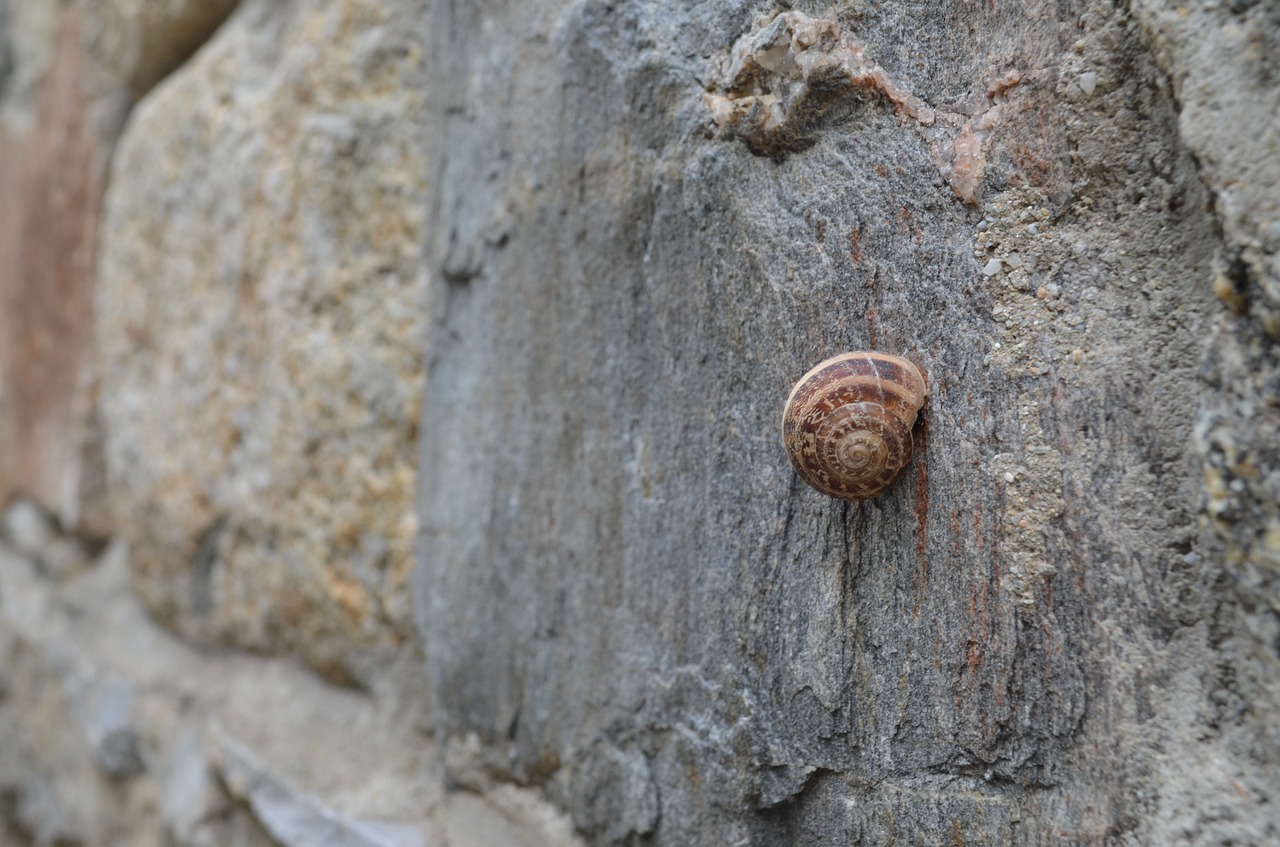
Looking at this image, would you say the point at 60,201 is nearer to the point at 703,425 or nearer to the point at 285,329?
the point at 285,329

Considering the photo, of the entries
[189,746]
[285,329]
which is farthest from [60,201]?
[189,746]

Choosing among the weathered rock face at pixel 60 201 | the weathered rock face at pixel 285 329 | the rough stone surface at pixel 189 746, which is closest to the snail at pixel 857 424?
the rough stone surface at pixel 189 746

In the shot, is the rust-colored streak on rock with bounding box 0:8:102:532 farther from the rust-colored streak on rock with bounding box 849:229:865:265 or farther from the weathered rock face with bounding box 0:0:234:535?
the rust-colored streak on rock with bounding box 849:229:865:265

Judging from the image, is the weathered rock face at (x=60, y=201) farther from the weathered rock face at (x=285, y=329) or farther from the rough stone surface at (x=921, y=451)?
the rough stone surface at (x=921, y=451)

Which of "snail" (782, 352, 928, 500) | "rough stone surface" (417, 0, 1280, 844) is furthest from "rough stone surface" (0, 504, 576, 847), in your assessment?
"snail" (782, 352, 928, 500)

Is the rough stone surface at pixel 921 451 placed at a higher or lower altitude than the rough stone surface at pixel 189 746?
higher

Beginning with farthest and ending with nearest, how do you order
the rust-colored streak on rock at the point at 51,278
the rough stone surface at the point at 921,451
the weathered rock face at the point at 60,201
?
the rust-colored streak on rock at the point at 51,278 → the weathered rock face at the point at 60,201 → the rough stone surface at the point at 921,451

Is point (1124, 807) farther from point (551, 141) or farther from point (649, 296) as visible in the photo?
point (551, 141)
